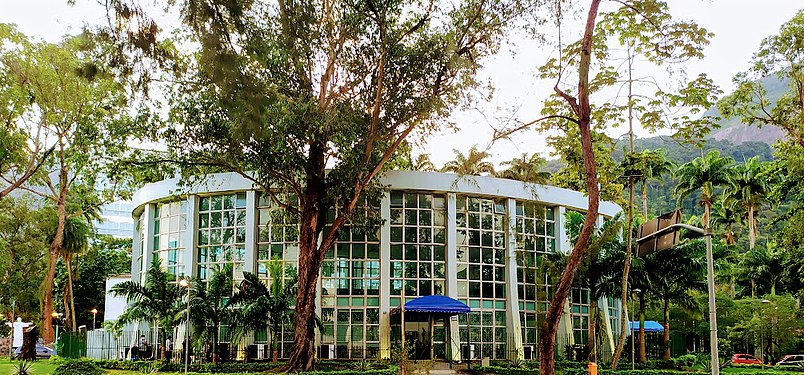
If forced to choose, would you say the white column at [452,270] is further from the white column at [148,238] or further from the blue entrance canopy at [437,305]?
the white column at [148,238]

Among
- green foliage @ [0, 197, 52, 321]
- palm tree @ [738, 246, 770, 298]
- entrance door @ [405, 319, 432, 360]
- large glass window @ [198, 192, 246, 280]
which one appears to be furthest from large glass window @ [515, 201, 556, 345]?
green foliage @ [0, 197, 52, 321]

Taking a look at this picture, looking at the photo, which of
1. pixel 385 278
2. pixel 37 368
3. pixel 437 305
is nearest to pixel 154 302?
pixel 37 368

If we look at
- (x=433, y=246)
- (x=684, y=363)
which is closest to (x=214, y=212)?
(x=433, y=246)

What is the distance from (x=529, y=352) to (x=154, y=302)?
13.5 m

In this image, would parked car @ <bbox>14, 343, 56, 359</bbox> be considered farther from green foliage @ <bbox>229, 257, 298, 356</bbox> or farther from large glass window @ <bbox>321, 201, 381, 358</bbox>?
large glass window @ <bbox>321, 201, 381, 358</bbox>

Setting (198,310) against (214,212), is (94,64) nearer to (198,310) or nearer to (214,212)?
(198,310)

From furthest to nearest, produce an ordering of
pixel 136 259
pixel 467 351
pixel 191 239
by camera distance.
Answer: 1. pixel 136 259
2. pixel 191 239
3. pixel 467 351

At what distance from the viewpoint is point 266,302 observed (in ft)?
80.3

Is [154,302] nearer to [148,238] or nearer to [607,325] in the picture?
[148,238]

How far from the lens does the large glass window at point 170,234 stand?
2911cm

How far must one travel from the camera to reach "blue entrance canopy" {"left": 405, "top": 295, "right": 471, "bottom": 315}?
2569 centimetres

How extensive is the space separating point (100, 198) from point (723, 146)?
65.7 m

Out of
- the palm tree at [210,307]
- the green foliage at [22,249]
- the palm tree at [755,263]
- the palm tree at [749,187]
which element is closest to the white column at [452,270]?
the palm tree at [210,307]

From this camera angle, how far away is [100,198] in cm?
4012
